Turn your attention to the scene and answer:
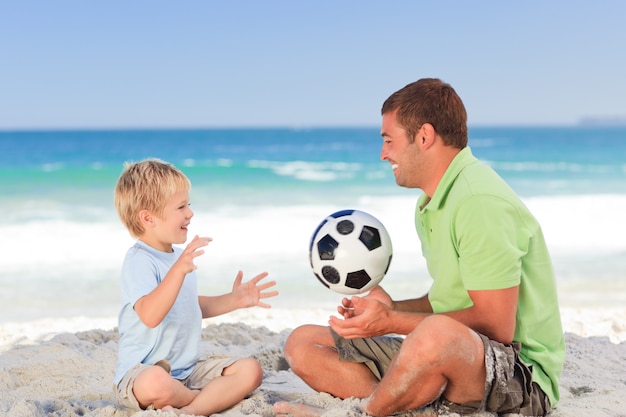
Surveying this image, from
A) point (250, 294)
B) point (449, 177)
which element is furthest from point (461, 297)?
point (250, 294)

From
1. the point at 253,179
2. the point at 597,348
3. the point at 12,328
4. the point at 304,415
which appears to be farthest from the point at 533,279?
the point at 253,179

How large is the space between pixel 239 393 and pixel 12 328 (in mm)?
3191

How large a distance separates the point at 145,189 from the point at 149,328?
2.21 ft

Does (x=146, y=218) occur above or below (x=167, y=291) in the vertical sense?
above

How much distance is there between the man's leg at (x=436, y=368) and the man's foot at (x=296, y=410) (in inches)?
16.2

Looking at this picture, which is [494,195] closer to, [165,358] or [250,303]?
[250,303]

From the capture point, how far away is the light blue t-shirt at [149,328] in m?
3.53

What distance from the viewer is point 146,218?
3637 millimetres

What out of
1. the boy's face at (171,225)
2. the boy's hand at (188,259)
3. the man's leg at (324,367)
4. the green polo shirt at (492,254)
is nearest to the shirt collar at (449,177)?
the green polo shirt at (492,254)

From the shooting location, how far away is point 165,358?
361cm

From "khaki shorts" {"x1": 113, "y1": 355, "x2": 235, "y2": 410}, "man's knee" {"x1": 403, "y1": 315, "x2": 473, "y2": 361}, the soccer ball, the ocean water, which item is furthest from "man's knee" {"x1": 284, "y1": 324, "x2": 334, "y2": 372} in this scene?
the ocean water

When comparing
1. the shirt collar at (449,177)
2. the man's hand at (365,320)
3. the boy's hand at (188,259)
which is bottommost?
the man's hand at (365,320)

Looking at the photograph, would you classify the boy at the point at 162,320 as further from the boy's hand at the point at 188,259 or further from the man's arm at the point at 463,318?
the man's arm at the point at 463,318

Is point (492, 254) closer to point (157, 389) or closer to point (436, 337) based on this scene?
point (436, 337)
